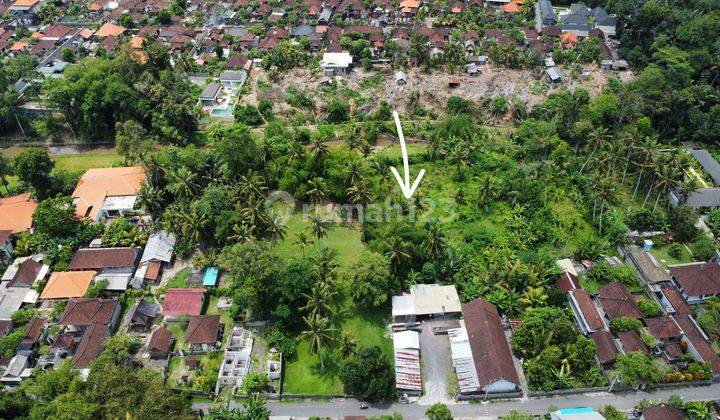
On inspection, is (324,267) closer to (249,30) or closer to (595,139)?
(595,139)

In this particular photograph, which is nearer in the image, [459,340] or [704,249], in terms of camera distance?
[459,340]

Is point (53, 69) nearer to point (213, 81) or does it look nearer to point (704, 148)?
point (213, 81)

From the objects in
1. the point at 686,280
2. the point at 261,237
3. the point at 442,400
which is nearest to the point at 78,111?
the point at 261,237

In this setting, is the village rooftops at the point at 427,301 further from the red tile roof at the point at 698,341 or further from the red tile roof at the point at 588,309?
the red tile roof at the point at 698,341

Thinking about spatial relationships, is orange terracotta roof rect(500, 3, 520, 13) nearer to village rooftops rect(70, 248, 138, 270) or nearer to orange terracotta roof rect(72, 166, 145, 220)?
orange terracotta roof rect(72, 166, 145, 220)

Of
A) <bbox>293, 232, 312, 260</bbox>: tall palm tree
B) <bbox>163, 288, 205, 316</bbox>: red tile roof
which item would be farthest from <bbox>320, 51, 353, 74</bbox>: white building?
<bbox>163, 288, 205, 316</bbox>: red tile roof

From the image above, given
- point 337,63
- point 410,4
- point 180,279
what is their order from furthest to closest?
point 410,4, point 337,63, point 180,279

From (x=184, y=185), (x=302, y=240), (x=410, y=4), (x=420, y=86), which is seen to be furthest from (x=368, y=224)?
(x=410, y=4)
